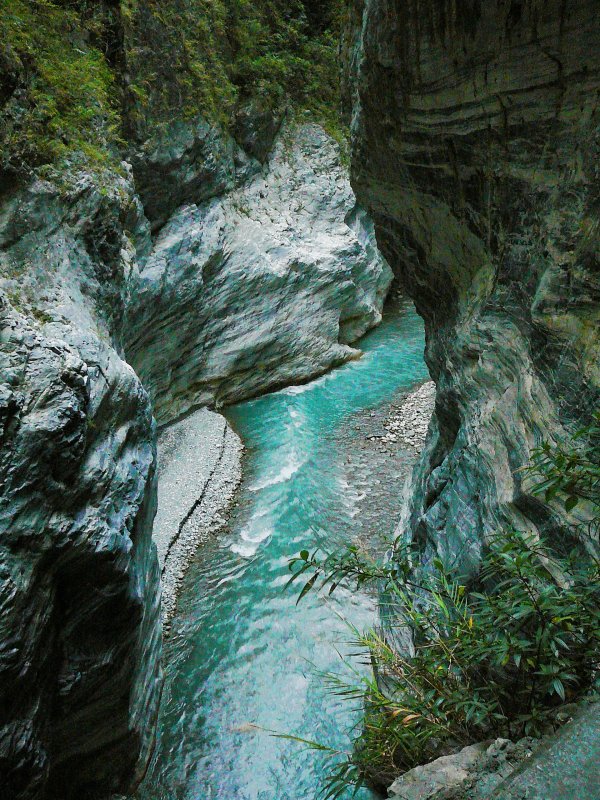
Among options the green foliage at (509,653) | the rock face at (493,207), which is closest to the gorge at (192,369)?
the rock face at (493,207)

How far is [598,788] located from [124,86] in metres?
13.5

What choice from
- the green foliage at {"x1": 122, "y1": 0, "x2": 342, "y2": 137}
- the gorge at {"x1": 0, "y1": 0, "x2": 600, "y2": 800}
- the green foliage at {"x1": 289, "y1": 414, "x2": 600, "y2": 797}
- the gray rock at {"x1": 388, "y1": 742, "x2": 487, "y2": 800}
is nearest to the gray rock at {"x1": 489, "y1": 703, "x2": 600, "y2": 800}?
the gorge at {"x1": 0, "y1": 0, "x2": 600, "y2": 800}

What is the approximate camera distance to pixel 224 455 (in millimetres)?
12172

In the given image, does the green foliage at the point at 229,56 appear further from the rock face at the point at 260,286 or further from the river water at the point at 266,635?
the river water at the point at 266,635

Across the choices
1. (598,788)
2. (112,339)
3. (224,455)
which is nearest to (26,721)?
(598,788)

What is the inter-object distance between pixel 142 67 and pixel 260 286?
244 inches

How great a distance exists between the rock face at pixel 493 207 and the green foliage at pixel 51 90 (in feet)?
14.7

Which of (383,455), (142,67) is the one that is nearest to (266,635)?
(383,455)

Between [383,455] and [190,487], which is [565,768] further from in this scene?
[383,455]

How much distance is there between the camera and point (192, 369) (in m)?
13.8

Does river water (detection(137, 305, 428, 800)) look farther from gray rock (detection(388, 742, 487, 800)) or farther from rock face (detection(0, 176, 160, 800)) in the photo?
gray rock (detection(388, 742, 487, 800))

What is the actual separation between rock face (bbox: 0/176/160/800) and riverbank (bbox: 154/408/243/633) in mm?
2054

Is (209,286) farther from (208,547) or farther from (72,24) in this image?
(208,547)

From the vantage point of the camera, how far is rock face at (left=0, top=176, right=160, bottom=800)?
4.12 m
